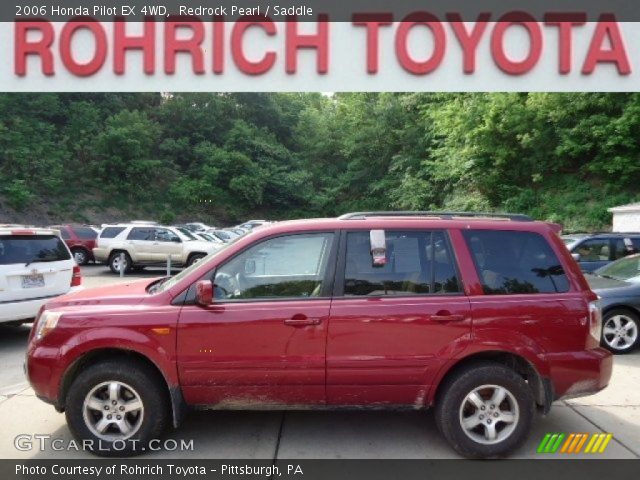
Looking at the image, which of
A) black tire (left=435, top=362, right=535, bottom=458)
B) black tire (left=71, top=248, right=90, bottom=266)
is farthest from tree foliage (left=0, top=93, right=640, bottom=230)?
black tire (left=435, top=362, right=535, bottom=458)

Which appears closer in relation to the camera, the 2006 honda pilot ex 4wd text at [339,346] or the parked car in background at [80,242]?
the 2006 honda pilot ex 4wd text at [339,346]

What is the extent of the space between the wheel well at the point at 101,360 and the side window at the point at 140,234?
12.9 m

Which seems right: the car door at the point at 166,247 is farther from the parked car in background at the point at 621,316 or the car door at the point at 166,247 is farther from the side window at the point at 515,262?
the side window at the point at 515,262

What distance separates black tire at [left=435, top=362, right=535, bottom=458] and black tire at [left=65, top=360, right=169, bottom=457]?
2.23 metres

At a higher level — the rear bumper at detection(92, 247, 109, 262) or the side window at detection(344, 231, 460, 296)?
the side window at detection(344, 231, 460, 296)

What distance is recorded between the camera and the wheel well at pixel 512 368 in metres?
3.61

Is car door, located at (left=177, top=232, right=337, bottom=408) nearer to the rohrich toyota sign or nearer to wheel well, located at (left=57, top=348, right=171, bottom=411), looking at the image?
wheel well, located at (left=57, top=348, right=171, bottom=411)

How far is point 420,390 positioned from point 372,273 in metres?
0.98

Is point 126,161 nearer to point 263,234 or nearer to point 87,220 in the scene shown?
point 87,220

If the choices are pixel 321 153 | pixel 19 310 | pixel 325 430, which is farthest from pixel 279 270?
pixel 321 153

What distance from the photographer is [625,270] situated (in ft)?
23.5

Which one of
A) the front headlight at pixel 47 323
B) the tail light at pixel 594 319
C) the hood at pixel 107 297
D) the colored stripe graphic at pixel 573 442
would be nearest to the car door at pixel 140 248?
the hood at pixel 107 297

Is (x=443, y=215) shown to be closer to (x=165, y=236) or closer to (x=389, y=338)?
(x=389, y=338)

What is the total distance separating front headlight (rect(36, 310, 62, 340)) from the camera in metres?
3.59
